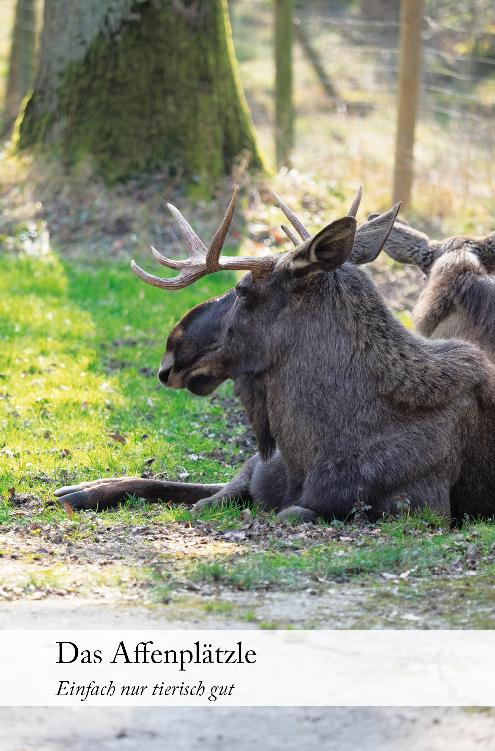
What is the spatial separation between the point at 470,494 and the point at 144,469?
2.22 m

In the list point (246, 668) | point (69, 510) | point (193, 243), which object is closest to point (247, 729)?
point (246, 668)

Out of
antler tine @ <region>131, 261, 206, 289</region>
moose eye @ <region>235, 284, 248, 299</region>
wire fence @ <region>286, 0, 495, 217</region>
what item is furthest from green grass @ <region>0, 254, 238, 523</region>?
wire fence @ <region>286, 0, 495, 217</region>

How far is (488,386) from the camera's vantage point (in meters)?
6.97

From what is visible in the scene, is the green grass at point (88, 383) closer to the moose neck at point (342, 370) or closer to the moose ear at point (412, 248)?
the moose neck at point (342, 370)

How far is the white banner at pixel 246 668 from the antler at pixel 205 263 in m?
2.64

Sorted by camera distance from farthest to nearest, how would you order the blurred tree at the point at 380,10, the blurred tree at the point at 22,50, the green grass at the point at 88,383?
the blurred tree at the point at 380,10, the blurred tree at the point at 22,50, the green grass at the point at 88,383

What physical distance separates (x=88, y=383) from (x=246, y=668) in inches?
229

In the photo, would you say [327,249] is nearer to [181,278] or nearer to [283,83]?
[181,278]

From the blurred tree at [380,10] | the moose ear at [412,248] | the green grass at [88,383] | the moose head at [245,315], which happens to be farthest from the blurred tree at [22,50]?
the moose head at [245,315]

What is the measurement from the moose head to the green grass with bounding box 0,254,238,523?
1210mm

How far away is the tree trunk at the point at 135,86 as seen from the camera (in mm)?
14703

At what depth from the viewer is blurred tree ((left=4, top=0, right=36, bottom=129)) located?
2055 cm

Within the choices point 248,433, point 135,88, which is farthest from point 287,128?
point 248,433

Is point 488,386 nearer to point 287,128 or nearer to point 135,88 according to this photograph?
point 135,88
